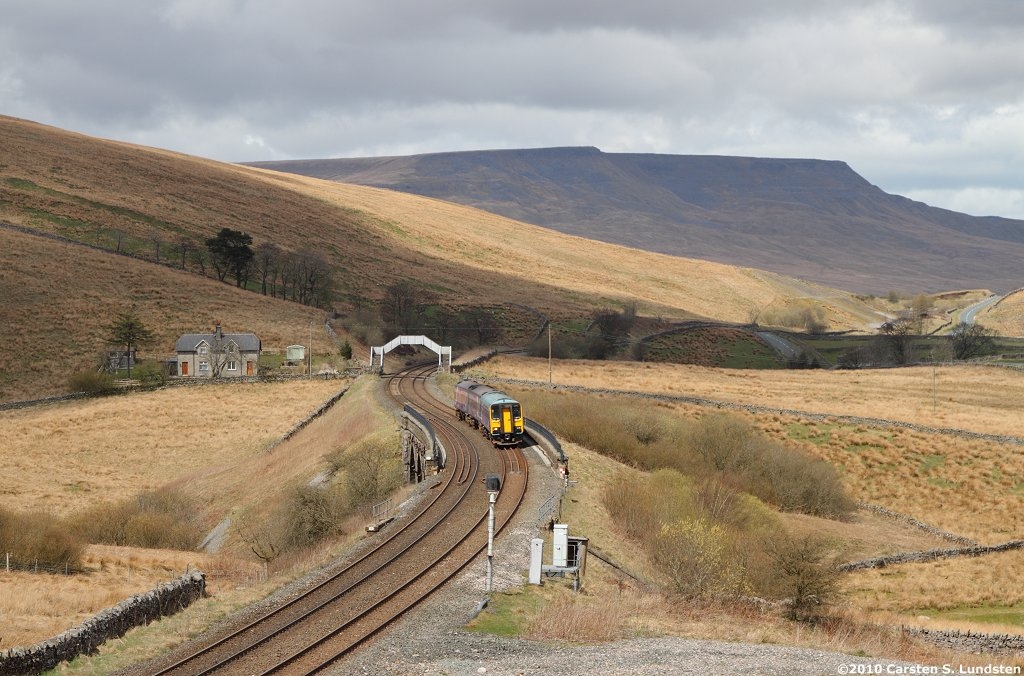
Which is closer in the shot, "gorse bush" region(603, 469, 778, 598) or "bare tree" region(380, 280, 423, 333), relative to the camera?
"gorse bush" region(603, 469, 778, 598)

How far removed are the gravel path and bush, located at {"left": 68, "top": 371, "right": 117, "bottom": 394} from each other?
208 ft

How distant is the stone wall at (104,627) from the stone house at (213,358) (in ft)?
201

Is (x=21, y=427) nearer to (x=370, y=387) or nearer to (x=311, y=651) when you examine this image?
(x=370, y=387)

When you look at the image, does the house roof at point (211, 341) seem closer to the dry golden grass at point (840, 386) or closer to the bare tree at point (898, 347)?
the dry golden grass at point (840, 386)

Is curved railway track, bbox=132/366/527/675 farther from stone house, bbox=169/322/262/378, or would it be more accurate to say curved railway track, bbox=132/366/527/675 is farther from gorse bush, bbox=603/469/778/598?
stone house, bbox=169/322/262/378

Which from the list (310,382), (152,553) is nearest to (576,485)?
(152,553)

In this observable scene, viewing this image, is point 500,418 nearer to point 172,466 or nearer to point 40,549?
point 40,549

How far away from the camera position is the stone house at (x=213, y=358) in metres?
84.7

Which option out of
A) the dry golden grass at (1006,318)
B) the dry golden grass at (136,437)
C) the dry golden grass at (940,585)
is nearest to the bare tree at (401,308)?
the dry golden grass at (136,437)

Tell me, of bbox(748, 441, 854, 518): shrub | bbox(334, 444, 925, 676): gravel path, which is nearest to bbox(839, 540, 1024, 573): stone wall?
bbox(748, 441, 854, 518): shrub

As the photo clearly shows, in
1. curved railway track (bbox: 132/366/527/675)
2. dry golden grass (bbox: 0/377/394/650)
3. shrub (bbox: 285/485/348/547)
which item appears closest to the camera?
curved railway track (bbox: 132/366/527/675)

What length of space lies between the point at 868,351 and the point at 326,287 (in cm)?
7305

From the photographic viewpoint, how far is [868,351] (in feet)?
388

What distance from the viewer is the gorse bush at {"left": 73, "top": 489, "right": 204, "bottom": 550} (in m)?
42.4
